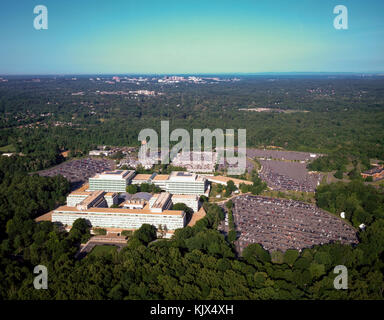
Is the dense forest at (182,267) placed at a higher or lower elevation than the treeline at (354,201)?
lower

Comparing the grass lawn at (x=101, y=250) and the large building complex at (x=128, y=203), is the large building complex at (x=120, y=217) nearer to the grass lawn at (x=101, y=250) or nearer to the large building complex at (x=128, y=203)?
the large building complex at (x=128, y=203)

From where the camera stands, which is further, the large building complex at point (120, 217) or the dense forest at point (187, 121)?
the dense forest at point (187, 121)

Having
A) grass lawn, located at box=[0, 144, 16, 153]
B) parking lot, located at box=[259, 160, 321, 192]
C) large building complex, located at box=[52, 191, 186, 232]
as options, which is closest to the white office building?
large building complex, located at box=[52, 191, 186, 232]

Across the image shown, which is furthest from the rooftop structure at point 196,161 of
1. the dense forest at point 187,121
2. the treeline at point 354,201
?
the treeline at point 354,201

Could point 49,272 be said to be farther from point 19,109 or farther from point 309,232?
point 19,109

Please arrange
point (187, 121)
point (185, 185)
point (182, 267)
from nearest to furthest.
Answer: point (182, 267) < point (185, 185) < point (187, 121)

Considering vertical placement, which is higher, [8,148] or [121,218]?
[8,148]

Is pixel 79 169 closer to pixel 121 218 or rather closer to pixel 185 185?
pixel 185 185

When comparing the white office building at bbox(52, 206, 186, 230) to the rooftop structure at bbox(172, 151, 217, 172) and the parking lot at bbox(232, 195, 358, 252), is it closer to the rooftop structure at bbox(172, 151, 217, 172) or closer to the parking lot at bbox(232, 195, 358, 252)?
the parking lot at bbox(232, 195, 358, 252)

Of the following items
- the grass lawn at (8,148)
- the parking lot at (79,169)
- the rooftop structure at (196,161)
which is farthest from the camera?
the grass lawn at (8,148)

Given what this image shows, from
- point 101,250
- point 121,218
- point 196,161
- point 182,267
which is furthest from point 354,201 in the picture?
point 101,250
